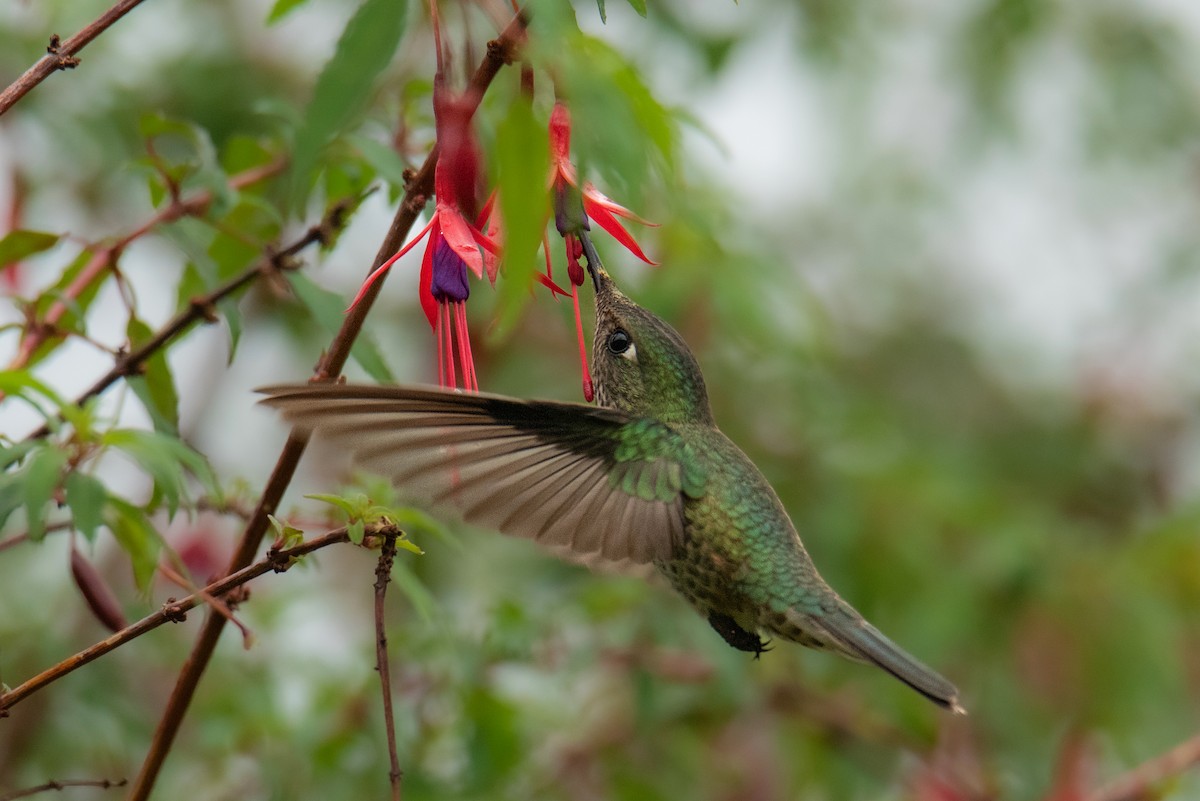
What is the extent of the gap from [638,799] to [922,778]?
745 millimetres

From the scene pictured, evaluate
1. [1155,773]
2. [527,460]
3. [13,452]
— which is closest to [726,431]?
[1155,773]

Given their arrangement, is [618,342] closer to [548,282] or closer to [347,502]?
[548,282]

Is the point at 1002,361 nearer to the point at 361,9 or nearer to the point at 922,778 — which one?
the point at 922,778

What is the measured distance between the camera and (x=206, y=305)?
147 centimetres

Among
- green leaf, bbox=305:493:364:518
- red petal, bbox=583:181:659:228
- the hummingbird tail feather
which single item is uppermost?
red petal, bbox=583:181:659:228

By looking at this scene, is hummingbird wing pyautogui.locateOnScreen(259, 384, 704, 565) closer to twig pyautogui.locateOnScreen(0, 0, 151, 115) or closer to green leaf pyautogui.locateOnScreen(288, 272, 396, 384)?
green leaf pyautogui.locateOnScreen(288, 272, 396, 384)

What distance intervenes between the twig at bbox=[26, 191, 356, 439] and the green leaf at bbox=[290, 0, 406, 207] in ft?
1.38

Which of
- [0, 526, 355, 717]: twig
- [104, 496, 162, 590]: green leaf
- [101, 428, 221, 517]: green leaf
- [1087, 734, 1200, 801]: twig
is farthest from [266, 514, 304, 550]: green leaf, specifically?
[1087, 734, 1200, 801]: twig

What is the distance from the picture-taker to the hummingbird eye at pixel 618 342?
1.61 m

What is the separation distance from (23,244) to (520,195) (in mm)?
912

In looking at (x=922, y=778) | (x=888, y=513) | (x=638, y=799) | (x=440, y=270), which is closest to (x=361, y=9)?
(x=440, y=270)

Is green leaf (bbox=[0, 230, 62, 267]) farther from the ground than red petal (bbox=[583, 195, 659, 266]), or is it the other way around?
green leaf (bbox=[0, 230, 62, 267])

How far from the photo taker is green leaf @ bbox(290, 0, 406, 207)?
3.49 feet

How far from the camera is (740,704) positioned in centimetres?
249
